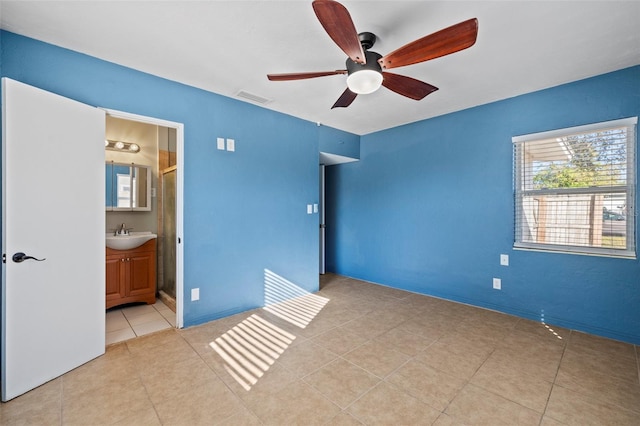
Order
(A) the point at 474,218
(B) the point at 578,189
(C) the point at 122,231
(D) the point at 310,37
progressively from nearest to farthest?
(D) the point at 310,37 → (B) the point at 578,189 → (A) the point at 474,218 → (C) the point at 122,231

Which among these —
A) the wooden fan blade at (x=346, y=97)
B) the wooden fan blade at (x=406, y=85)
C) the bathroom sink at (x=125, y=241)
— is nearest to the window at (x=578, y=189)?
the wooden fan blade at (x=406, y=85)

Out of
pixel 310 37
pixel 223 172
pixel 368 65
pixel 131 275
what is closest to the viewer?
pixel 368 65

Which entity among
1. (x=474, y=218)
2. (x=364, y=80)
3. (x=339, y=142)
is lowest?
(x=474, y=218)

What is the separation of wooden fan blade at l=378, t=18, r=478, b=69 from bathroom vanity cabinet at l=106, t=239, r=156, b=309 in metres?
3.44

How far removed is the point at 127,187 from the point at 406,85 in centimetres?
367

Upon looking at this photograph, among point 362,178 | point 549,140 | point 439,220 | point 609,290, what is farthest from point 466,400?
point 362,178

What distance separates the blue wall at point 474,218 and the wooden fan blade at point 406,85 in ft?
5.08

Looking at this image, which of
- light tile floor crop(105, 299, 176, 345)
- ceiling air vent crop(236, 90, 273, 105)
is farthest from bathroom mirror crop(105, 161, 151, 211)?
ceiling air vent crop(236, 90, 273, 105)

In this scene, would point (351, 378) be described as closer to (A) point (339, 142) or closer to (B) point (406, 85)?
(B) point (406, 85)

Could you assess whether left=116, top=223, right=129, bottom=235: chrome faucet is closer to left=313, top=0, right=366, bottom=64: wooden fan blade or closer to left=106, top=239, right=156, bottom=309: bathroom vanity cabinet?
left=106, top=239, right=156, bottom=309: bathroom vanity cabinet

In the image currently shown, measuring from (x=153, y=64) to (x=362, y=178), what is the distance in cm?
330

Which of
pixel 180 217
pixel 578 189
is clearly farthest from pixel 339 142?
pixel 578 189

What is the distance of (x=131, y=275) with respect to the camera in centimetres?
343

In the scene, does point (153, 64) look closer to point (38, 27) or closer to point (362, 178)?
point (38, 27)
